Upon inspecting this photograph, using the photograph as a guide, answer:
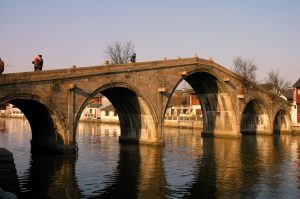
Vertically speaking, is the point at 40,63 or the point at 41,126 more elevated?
the point at 40,63

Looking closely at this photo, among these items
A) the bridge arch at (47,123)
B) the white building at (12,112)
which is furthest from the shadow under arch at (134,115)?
the white building at (12,112)

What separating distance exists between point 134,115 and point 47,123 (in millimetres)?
11252

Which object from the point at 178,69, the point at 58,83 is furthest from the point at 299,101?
the point at 58,83

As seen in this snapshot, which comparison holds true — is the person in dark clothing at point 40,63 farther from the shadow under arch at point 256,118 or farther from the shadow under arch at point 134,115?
the shadow under arch at point 256,118

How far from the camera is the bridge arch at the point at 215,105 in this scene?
49.4 m

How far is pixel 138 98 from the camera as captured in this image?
38.9 meters

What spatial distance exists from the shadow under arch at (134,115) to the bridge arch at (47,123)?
7.46 metres

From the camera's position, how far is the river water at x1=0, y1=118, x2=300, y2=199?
19.7 metres

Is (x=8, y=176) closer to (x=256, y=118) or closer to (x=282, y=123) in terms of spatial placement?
(x=256, y=118)

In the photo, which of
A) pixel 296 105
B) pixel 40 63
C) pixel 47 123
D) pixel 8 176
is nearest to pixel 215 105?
pixel 296 105

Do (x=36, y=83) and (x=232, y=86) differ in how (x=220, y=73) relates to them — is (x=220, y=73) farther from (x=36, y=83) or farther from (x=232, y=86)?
(x=36, y=83)

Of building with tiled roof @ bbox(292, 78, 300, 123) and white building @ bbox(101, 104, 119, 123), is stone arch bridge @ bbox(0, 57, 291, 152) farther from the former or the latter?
white building @ bbox(101, 104, 119, 123)

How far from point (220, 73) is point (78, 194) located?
3323cm

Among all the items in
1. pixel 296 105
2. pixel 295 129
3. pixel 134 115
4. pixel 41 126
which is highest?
pixel 296 105
